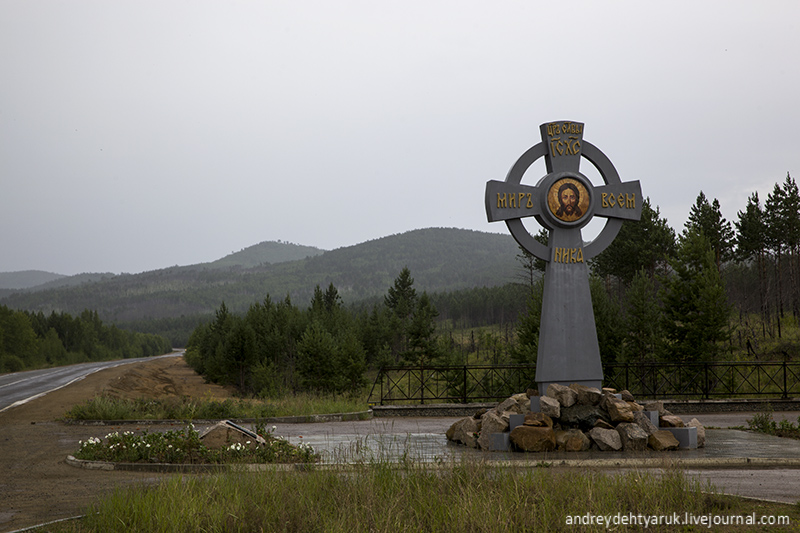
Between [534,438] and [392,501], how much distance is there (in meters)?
6.13

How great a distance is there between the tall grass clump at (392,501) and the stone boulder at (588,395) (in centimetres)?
516

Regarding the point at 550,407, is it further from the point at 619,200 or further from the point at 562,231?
the point at 619,200

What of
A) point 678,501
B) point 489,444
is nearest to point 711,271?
point 489,444

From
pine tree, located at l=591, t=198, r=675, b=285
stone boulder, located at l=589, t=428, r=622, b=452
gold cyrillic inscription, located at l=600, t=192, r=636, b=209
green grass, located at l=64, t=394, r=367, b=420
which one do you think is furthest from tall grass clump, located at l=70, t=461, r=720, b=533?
pine tree, located at l=591, t=198, r=675, b=285

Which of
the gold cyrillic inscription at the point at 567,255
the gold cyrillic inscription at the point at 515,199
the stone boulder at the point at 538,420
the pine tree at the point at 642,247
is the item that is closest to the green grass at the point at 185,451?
the stone boulder at the point at 538,420

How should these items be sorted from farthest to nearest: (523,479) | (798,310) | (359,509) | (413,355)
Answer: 1. (413,355)
2. (798,310)
3. (523,479)
4. (359,509)

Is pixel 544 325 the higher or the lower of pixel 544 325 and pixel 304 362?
the higher

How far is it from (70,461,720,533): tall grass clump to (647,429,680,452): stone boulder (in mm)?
4915

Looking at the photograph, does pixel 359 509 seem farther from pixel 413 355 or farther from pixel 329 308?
pixel 329 308

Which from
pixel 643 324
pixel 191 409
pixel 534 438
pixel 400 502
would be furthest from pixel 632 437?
pixel 643 324

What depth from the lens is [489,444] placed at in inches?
462

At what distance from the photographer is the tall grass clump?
5.51m

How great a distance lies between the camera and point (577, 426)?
11.9m

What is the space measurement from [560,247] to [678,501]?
7.94 metres
